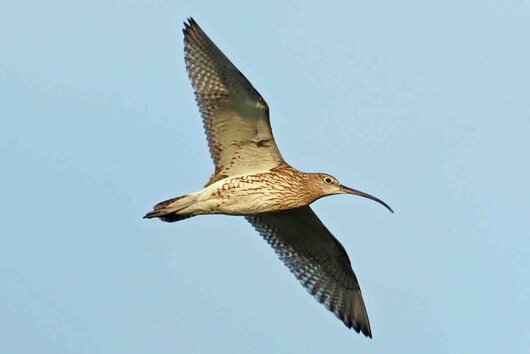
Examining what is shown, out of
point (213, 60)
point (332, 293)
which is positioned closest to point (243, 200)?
Answer: point (213, 60)

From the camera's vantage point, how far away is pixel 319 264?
18.8 metres

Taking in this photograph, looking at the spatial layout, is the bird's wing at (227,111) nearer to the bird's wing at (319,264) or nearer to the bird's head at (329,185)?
the bird's head at (329,185)

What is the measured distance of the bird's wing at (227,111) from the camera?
16125 mm

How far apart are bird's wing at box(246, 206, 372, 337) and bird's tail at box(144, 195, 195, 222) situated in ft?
7.09

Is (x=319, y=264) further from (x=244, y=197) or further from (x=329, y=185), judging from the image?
(x=244, y=197)

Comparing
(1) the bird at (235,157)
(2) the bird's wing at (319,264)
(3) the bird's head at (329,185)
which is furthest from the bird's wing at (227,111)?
(2) the bird's wing at (319,264)

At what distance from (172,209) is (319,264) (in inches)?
125

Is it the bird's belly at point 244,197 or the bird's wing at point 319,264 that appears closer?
the bird's belly at point 244,197

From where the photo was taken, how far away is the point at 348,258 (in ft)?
60.8

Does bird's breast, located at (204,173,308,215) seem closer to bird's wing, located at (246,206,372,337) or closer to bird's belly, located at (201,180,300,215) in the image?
bird's belly, located at (201,180,300,215)

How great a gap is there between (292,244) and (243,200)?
95.8 inches

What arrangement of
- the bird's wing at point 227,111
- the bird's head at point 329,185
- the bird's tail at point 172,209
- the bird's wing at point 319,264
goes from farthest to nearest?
the bird's wing at point 319,264, the bird's head at point 329,185, the bird's tail at point 172,209, the bird's wing at point 227,111

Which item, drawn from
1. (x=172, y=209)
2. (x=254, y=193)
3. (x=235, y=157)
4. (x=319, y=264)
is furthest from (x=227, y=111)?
(x=319, y=264)

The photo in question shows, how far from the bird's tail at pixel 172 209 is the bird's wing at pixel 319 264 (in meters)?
2.16
